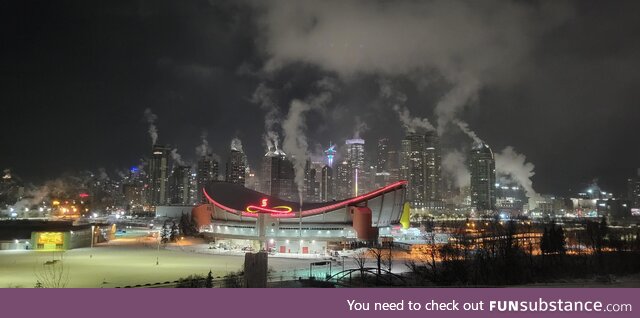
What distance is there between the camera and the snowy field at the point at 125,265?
84.1 ft

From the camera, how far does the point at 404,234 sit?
6481 cm

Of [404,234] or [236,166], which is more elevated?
[236,166]

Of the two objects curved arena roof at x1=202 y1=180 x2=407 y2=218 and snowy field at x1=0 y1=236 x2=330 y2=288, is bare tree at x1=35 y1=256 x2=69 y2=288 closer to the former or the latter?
snowy field at x1=0 y1=236 x2=330 y2=288

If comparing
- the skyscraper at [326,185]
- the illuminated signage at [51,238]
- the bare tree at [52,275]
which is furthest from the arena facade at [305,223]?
the skyscraper at [326,185]

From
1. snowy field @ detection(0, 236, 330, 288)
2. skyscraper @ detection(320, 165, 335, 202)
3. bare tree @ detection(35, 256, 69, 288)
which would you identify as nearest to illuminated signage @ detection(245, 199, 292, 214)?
snowy field @ detection(0, 236, 330, 288)

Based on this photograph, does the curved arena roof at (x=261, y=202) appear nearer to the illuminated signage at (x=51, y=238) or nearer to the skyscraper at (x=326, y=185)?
the illuminated signage at (x=51, y=238)

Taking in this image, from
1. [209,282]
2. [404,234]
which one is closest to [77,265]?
[209,282]

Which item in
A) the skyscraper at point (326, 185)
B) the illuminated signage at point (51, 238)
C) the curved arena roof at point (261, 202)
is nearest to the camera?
the illuminated signage at point (51, 238)

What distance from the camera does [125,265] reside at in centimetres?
3266

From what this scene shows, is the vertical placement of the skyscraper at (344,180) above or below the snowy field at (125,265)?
above

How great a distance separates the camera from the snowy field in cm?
2564

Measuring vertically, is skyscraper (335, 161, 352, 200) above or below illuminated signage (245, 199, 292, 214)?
above

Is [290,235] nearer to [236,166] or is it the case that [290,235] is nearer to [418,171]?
[236,166]
